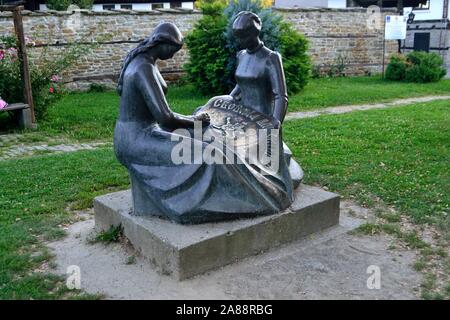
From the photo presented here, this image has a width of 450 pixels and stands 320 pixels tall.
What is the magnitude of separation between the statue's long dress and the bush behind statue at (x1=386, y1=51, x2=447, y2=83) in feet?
45.5

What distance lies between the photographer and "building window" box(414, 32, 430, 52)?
1073 inches

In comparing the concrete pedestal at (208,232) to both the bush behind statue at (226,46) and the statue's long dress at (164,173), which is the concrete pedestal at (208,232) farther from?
the bush behind statue at (226,46)

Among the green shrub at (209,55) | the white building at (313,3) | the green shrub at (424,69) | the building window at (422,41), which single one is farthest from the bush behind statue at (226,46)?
the building window at (422,41)

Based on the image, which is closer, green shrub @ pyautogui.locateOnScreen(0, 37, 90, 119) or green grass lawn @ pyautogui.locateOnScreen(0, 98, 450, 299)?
green grass lawn @ pyautogui.locateOnScreen(0, 98, 450, 299)

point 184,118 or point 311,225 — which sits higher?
point 184,118

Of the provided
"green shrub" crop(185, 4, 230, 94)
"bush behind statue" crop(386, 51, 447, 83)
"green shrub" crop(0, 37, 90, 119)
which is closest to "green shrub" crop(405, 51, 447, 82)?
"bush behind statue" crop(386, 51, 447, 83)

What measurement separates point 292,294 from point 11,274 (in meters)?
2.19

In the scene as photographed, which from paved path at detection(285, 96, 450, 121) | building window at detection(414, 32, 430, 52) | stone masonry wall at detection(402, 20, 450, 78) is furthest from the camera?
building window at detection(414, 32, 430, 52)

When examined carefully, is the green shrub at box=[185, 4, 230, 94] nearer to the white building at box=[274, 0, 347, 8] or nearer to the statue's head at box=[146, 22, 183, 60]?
the statue's head at box=[146, 22, 183, 60]

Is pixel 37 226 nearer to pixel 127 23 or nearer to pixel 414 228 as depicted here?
pixel 414 228

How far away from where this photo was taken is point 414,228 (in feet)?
16.8

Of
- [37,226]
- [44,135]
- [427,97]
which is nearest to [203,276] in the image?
[37,226]

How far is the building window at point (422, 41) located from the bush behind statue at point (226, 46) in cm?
1543
